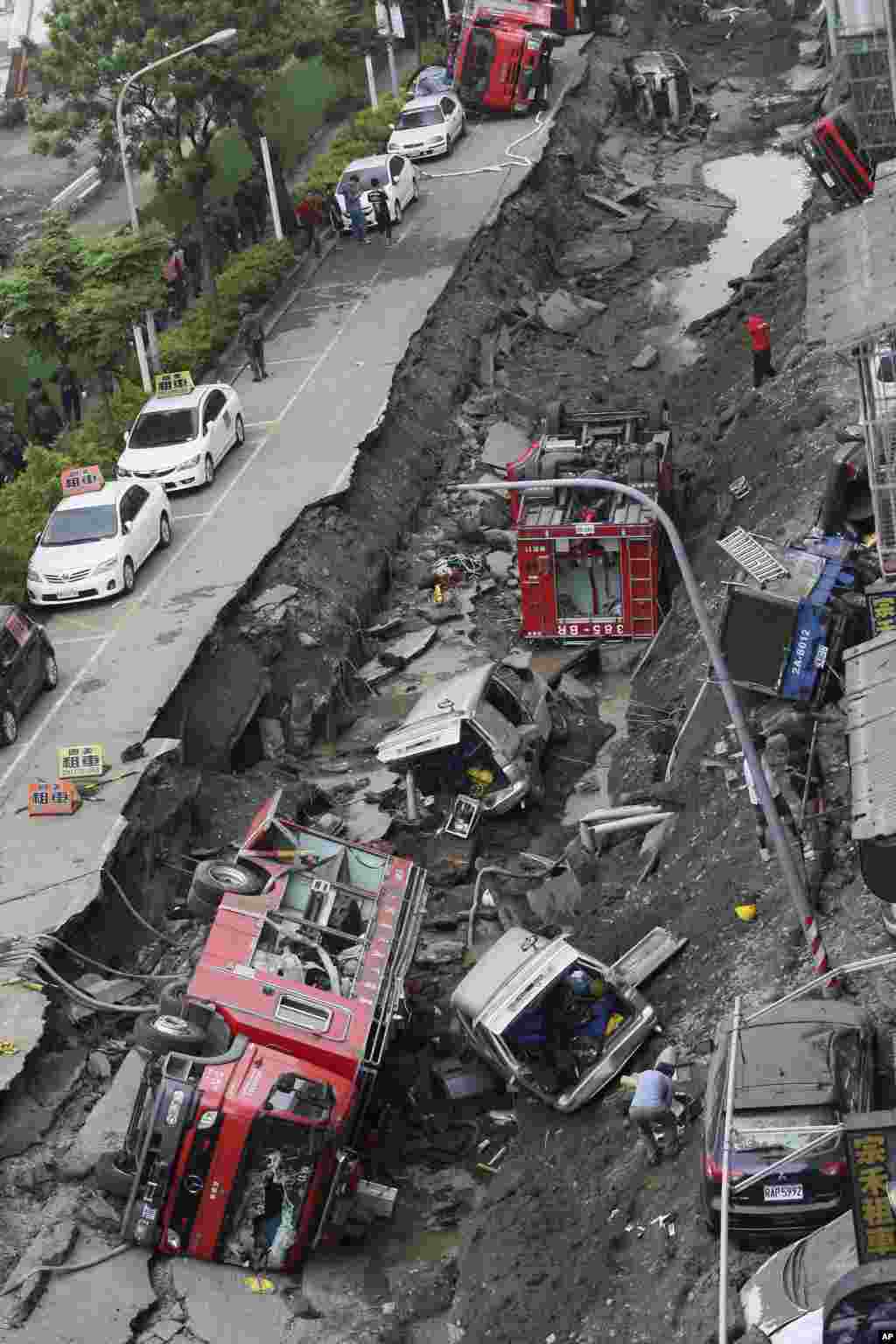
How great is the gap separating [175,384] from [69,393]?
3.84m

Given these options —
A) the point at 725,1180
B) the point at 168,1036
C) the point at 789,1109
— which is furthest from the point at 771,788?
the point at 725,1180

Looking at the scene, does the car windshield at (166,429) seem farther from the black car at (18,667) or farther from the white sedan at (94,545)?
the black car at (18,667)

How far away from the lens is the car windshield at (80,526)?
100 ft

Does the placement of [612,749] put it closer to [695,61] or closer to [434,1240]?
[434,1240]

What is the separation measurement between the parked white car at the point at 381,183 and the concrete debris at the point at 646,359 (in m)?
8.25

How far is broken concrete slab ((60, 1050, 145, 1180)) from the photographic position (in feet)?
63.1

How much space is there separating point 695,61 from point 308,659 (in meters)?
42.0

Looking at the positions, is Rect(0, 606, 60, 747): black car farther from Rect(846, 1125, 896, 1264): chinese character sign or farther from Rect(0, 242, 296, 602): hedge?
Rect(846, 1125, 896, 1264): chinese character sign

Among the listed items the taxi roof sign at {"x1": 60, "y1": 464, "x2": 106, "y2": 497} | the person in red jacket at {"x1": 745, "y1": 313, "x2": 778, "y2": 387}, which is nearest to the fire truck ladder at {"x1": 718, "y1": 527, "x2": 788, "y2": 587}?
the person in red jacket at {"x1": 745, "y1": 313, "x2": 778, "y2": 387}

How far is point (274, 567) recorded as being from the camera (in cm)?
3139

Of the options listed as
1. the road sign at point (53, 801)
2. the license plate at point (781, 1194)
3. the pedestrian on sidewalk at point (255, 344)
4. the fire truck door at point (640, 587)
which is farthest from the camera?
the pedestrian on sidewalk at point (255, 344)

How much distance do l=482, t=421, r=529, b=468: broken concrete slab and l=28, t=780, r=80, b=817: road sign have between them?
14.2 metres

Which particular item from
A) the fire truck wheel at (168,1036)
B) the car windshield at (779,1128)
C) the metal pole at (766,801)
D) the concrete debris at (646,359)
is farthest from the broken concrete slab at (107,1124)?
the concrete debris at (646,359)

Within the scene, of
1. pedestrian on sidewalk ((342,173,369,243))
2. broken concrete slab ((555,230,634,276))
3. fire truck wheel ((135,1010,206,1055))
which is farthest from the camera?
broken concrete slab ((555,230,634,276))
